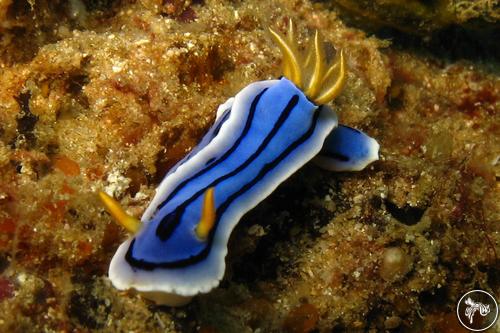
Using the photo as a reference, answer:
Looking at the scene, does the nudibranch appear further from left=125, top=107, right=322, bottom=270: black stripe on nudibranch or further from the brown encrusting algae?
the brown encrusting algae

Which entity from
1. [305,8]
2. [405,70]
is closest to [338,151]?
[305,8]

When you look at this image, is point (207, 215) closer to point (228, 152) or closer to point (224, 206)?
point (224, 206)

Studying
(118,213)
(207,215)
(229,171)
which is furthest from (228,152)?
(118,213)

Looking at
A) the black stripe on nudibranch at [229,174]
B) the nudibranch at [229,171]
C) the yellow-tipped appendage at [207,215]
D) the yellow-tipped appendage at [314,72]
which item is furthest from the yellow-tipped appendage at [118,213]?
the yellow-tipped appendage at [314,72]

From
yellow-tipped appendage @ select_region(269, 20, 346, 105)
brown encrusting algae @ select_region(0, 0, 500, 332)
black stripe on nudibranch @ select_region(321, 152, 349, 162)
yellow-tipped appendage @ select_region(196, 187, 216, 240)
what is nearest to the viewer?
yellow-tipped appendage @ select_region(196, 187, 216, 240)

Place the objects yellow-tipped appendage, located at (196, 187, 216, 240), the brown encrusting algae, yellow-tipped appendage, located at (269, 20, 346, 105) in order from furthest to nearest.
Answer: yellow-tipped appendage, located at (269, 20, 346, 105) → the brown encrusting algae → yellow-tipped appendage, located at (196, 187, 216, 240)

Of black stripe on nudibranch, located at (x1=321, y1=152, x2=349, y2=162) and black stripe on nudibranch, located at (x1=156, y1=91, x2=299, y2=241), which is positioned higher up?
black stripe on nudibranch, located at (x1=156, y1=91, x2=299, y2=241)

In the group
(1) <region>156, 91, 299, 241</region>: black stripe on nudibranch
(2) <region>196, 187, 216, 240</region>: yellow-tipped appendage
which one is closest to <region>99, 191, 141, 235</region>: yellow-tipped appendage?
(1) <region>156, 91, 299, 241</region>: black stripe on nudibranch

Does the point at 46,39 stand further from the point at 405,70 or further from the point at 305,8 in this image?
the point at 405,70
